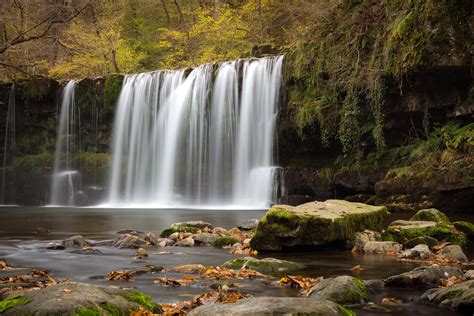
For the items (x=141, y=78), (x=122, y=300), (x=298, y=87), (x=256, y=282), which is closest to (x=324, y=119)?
(x=298, y=87)

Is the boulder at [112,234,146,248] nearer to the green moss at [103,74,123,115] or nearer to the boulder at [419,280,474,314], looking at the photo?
the boulder at [419,280,474,314]

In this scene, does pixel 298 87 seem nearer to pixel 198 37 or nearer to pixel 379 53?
pixel 379 53

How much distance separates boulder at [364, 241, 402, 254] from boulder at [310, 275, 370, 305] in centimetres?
299

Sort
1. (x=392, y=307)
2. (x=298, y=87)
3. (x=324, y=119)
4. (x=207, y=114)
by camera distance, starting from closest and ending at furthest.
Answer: (x=392, y=307)
(x=324, y=119)
(x=298, y=87)
(x=207, y=114)

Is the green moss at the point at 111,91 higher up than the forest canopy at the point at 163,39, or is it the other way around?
the forest canopy at the point at 163,39

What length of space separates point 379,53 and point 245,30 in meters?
16.2

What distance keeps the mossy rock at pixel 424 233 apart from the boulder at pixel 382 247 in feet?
1.49

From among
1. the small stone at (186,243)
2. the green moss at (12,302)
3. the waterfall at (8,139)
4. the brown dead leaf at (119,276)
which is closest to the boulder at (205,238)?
the small stone at (186,243)

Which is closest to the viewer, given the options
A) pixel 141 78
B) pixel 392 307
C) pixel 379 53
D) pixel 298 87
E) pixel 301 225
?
pixel 392 307

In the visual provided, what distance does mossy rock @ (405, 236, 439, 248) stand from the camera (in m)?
7.85

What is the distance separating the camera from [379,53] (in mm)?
16375

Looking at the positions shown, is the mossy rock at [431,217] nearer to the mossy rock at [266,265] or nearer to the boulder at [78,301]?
the mossy rock at [266,265]

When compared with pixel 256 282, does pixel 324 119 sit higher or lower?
higher

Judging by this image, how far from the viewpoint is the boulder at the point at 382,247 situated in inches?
302
